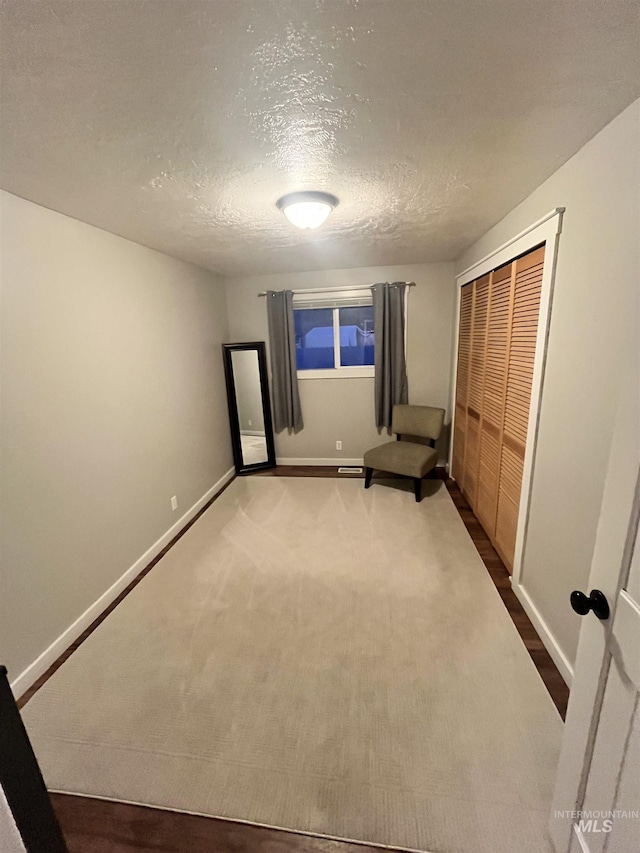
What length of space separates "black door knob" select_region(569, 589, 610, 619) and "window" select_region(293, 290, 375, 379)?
11.0 feet

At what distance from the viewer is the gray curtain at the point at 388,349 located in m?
3.72

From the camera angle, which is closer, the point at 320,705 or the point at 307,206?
the point at 320,705

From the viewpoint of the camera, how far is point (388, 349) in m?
3.84

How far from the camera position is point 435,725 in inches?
56.5

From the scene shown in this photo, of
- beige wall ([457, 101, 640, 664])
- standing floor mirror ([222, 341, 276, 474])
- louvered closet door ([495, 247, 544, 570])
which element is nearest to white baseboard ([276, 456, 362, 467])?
standing floor mirror ([222, 341, 276, 474])

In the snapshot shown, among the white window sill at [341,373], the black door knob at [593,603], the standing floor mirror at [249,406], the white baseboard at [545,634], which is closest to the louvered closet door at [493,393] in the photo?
the white baseboard at [545,634]

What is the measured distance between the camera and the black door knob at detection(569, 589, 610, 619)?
2.77 ft

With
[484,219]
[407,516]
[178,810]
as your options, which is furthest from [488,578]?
[484,219]

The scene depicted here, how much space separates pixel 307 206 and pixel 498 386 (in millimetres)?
1685

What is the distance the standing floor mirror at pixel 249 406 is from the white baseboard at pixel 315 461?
0.14 metres

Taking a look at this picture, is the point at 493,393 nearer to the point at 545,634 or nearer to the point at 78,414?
the point at 545,634

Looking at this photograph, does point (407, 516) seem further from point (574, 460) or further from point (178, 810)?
point (178, 810)

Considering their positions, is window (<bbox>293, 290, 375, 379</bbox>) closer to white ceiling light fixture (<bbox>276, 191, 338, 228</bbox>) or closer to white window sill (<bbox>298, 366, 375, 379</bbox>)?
white window sill (<bbox>298, 366, 375, 379</bbox>)

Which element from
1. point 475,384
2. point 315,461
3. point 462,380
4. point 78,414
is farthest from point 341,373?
point 78,414
